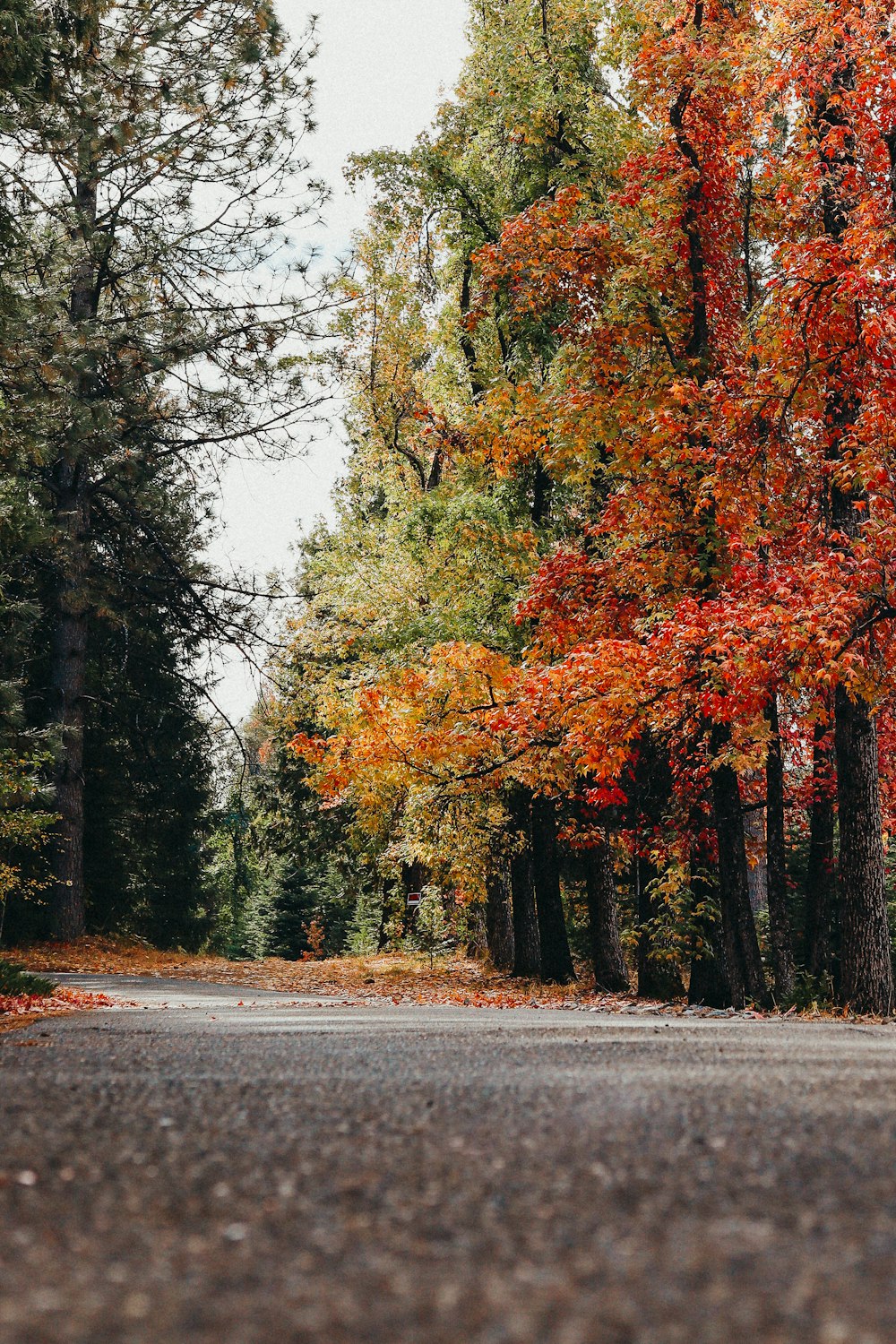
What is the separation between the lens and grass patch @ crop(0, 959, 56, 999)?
10.4 meters

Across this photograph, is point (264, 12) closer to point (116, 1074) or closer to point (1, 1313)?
point (116, 1074)

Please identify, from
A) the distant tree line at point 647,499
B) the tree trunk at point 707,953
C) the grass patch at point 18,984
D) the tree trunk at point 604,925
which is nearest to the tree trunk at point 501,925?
the distant tree line at point 647,499

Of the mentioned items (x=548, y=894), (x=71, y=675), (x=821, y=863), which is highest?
(x=71, y=675)

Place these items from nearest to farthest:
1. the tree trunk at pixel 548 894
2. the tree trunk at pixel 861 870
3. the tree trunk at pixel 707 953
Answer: the tree trunk at pixel 861 870 < the tree trunk at pixel 707 953 < the tree trunk at pixel 548 894

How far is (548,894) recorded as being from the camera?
20062mm

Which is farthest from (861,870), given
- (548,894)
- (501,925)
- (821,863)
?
(501,925)

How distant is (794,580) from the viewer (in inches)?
430

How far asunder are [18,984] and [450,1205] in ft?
30.3

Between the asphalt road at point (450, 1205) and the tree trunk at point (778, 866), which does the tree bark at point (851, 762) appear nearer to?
the tree trunk at point (778, 866)

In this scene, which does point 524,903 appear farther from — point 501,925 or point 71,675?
point 71,675

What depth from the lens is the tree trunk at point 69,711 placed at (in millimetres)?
22859

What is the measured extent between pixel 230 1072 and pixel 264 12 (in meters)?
15.2

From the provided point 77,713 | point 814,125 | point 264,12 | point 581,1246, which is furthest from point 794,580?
point 77,713

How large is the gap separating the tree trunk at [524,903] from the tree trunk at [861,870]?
822 cm
